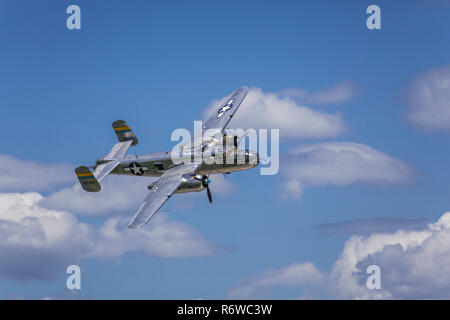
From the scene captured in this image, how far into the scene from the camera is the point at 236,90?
74.6 m

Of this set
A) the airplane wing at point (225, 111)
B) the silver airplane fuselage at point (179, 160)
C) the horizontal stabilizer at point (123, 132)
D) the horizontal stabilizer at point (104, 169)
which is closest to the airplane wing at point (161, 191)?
the silver airplane fuselage at point (179, 160)

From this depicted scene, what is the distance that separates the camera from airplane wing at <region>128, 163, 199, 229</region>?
50.7m

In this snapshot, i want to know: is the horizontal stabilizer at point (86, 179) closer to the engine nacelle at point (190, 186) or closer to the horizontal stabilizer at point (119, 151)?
the engine nacelle at point (190, 186)

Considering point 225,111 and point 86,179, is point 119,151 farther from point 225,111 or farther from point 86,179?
point 225,111

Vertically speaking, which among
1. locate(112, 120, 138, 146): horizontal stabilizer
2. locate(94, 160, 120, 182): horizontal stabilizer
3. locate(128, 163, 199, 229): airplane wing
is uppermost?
locate(112, 120, 138, 146): horizontal stabilizer

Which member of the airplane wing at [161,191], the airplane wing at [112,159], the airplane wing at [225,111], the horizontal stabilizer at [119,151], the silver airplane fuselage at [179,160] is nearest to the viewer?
the airplane wing at [161,191]

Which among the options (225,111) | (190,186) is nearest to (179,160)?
(190,186)

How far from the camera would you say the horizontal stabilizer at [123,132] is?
215 ft

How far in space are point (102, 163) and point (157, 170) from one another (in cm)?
571

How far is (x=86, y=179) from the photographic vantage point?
186ft

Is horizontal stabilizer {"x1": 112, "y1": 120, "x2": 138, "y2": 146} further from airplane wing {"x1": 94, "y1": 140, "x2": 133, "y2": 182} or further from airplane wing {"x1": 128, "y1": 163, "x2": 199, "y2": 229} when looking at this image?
airplane wing {"x1": 128, "y1": 163, "x2": 199, "y2": 229}

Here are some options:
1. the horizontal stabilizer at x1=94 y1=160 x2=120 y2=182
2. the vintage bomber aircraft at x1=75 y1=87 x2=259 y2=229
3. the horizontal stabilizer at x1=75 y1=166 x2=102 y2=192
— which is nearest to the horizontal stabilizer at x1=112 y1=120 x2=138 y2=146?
the vintage bomber aircraft at x1=75 y1=87 x2=259 y2=229
